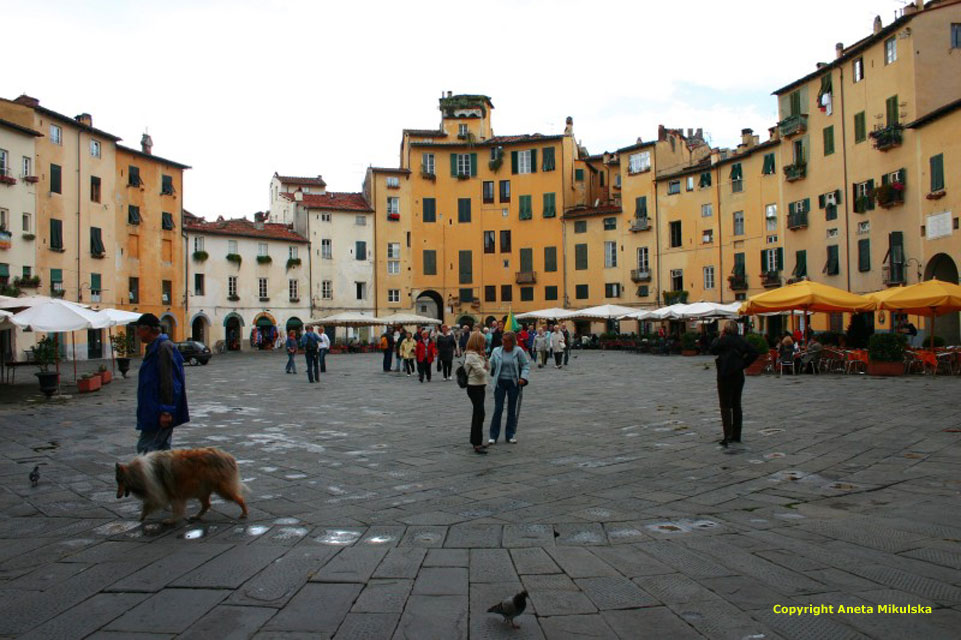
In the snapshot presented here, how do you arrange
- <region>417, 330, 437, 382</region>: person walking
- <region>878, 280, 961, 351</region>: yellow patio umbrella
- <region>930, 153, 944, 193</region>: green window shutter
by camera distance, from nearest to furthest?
<region>878, 280, 961, 351</region>: yellow patio umbrella
<region>417, 330, 437, 382</region>: person walking
<region>930, 153, 944, 193</region>: green window shutter

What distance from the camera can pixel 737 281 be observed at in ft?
129

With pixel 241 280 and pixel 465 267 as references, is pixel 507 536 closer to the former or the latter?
pixel 241 280

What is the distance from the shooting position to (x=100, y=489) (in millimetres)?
6320

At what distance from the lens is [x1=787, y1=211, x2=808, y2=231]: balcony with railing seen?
110 ft

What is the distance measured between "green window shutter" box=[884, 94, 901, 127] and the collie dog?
98.5ft

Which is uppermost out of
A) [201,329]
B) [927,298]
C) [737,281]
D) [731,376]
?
[737,281]

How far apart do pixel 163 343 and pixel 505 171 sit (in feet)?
155

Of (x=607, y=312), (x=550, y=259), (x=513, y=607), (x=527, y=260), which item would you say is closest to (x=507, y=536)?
(x=513, y=607)

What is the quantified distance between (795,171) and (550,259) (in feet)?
65.2

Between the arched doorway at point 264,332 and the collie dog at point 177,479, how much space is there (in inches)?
1682

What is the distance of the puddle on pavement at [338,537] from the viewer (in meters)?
4.64

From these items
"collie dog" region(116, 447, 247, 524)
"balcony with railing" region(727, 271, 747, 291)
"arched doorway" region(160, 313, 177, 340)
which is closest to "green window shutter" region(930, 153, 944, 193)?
"balcony with railing" region(727, 271, 747, 291)

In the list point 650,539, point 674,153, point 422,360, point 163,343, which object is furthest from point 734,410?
point 674,153

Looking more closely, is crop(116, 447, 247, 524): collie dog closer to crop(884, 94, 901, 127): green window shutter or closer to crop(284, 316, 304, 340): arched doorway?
crop(884, 94, 901, 127): green window shutter
